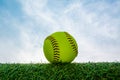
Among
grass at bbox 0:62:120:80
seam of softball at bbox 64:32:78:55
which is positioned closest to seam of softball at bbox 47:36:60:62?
grass at bbox 0:62:120:80

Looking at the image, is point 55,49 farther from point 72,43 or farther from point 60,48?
point 72,43

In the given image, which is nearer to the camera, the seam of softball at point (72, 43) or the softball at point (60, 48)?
the softball at point (60, 48)

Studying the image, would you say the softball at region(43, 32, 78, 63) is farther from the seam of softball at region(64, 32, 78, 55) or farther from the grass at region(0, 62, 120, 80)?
the grass at region(0, 62, 120, 80)

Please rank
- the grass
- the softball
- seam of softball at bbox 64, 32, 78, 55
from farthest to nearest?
seam of softball at bbox 64, 32, 78, 55
the softball
the grass

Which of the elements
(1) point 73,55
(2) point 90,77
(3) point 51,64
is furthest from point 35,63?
(2) point 90,77

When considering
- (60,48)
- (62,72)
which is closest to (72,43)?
(60,48)

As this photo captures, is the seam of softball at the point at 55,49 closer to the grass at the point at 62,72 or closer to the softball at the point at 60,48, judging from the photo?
the softball at the point at 60,48

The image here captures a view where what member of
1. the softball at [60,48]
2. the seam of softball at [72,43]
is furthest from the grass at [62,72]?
the seam of softball at [72,43]
